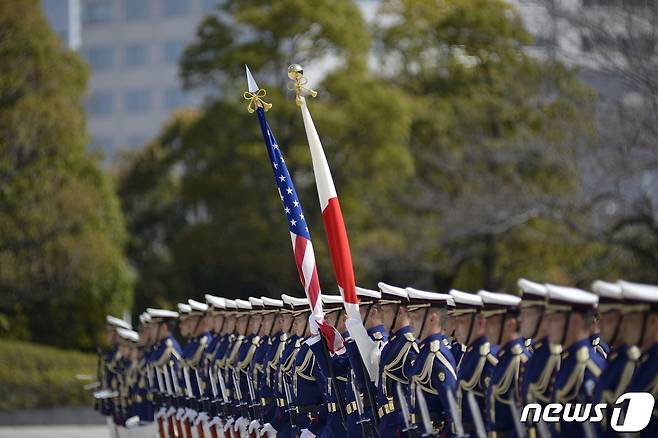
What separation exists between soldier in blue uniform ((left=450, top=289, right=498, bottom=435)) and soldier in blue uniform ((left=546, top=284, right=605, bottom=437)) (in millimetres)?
840

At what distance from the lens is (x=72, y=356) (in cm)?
2750

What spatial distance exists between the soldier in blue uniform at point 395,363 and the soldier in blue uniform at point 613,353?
2407 mm

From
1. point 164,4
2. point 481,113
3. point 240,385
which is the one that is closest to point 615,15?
point 481,113

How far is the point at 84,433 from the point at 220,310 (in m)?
10.8

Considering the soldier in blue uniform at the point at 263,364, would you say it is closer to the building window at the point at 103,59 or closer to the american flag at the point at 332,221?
the american flag at the point at 332,221

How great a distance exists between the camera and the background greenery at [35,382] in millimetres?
25969

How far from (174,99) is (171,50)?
272cm

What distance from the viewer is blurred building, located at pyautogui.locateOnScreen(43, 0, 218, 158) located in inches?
2859

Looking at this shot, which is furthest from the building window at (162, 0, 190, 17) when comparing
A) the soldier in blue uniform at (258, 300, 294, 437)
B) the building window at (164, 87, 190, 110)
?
the soldier in blue uniform at (258, 300, 294, 437)

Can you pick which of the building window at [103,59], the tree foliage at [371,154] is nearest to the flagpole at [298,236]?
the tree foliage at [371,154]

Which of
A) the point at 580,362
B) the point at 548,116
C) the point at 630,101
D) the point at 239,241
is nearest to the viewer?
the point at 580,362

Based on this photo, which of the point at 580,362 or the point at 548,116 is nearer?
the point at 580,362

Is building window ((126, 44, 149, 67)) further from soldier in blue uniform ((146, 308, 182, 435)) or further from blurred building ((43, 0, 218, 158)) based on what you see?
soldier in blue uniform ((146, 308, 182, 435))

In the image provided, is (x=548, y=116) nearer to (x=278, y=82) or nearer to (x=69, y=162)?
(x=278, y=82)
